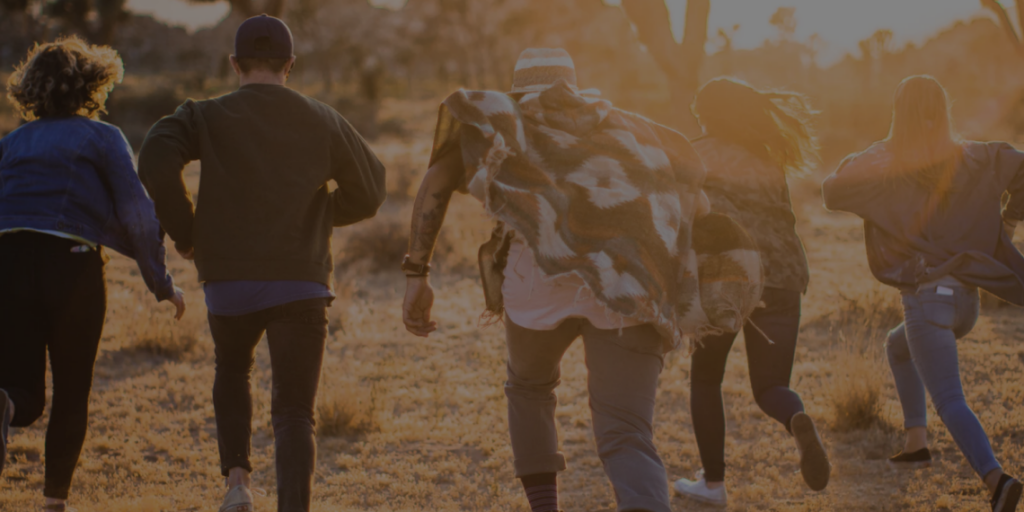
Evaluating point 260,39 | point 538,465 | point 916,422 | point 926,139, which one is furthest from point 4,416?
point 916,422

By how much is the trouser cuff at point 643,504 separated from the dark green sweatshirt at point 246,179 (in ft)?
4.23

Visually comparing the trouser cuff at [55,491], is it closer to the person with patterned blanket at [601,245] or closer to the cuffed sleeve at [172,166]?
the cuffed sleeve at [172,166]

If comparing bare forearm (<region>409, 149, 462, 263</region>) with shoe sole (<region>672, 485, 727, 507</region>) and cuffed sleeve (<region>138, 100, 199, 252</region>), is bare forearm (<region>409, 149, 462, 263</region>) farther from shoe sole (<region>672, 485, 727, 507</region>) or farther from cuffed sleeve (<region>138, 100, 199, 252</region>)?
shoe sole (<region>672, 485, 727, 507</region>)

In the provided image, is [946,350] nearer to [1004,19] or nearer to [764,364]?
[764,364]

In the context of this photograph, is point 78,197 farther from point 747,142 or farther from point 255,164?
point 747,142

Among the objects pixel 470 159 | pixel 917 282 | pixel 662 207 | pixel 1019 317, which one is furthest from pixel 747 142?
pixel 1019 317

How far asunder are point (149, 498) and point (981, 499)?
3538 millimetres

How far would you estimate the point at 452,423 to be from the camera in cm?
508

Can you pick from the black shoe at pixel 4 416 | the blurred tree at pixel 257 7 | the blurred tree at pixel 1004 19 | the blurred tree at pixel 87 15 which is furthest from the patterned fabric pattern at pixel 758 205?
the blurred tree at pixel 87 15

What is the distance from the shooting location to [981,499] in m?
3.74

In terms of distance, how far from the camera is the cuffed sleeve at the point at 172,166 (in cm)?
280

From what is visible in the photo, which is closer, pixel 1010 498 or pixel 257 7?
pixel 1010 498

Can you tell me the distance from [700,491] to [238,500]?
1.98 meters

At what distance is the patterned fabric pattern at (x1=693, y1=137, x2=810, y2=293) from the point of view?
3.56m
